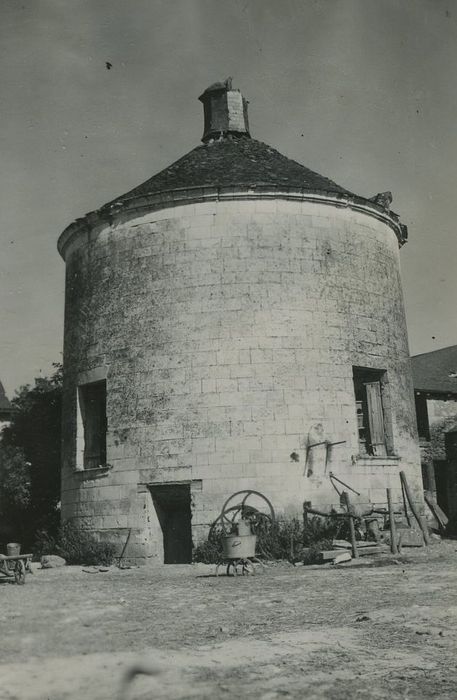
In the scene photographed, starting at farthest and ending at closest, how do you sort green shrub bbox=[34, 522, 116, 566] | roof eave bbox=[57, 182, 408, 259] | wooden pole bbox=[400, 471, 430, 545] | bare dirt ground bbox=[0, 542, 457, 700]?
roof eave bbox=[57, 182, 408, 259] → green shrub bbox=[34, 522, 116, 566] → wooden pole bbox=[400, 471, 430, 545] → bare dirt ground bbox=[0, 542, 457, 700]

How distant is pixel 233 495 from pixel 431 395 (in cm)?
1416

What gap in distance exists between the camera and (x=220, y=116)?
64.6 ft

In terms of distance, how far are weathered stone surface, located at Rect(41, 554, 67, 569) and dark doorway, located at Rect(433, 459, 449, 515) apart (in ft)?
47.7

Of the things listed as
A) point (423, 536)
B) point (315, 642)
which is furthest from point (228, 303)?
point (315, 642)

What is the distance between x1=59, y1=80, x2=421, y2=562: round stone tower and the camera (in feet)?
45.8

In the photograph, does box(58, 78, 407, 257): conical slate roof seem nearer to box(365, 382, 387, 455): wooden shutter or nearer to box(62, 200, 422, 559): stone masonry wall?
box(62, 200, 422, 559): stone masonry wall

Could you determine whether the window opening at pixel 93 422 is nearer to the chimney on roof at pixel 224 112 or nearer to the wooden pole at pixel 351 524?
the wooden pole at pixel 351 524

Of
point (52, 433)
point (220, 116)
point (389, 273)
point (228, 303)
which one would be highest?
point (220, 116)

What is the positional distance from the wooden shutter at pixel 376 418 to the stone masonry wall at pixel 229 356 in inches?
8.8

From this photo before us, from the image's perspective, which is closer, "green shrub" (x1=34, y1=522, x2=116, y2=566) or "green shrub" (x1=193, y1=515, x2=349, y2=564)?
"green shrub" (x1=193, y1=515, x2=349, y2=564)

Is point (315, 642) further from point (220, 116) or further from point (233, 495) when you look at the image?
point (220, 116)

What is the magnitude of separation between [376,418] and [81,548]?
266 inches

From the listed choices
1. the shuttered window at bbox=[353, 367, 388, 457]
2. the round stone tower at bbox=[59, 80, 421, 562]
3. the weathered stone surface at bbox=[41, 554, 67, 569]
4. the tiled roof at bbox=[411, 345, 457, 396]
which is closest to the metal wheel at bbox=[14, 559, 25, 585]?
the weathered stone surface at bbox=[41, 554, 67, 569]

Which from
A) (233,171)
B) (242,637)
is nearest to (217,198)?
(233,171)
